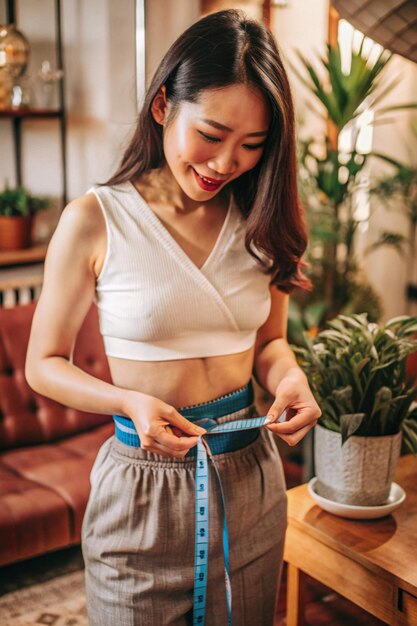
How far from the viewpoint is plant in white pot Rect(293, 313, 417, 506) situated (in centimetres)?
177

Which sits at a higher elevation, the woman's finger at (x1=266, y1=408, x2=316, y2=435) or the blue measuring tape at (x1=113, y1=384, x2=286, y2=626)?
the woman's finger at (x1=266, y1=408, x2=316, y2=435)

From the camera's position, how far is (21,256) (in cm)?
341

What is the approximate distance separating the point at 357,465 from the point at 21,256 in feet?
6.84

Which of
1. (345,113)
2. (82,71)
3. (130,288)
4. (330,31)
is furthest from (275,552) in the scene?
(330,31)

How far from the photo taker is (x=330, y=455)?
1.82 meters

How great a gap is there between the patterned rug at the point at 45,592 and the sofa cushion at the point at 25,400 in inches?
17.5

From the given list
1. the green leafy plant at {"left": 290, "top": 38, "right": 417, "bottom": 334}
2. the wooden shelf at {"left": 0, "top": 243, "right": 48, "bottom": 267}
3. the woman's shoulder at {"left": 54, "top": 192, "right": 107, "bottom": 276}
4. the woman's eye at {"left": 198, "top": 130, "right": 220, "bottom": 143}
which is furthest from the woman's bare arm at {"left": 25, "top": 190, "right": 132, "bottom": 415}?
the wooden shelf at {"left": 0, "top": 243, "right": 48, "bottom": 267}

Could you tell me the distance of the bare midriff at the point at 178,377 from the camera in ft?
4.78

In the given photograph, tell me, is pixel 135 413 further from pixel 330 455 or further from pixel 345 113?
pixel 345 113

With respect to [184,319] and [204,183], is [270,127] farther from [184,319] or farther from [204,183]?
[184,319]

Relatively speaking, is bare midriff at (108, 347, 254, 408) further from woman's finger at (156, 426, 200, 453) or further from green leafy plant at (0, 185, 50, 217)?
green leafy plant at (0, 185, 50, 217)

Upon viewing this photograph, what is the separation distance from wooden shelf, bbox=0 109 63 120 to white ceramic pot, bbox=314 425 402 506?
2.18 metres

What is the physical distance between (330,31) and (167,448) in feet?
10.5

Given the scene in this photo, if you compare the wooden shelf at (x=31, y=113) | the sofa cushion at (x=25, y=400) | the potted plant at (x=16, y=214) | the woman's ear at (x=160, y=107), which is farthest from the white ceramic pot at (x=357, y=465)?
the wooden shelf at (x=31, y=113)
